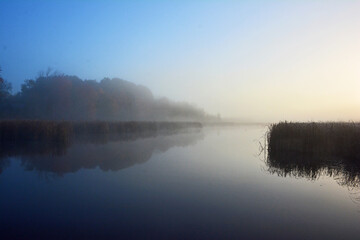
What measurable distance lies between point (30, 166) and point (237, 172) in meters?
9.22

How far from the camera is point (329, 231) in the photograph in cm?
548

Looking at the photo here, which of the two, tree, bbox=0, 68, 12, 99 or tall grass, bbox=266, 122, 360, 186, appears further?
tree, bbox=0, 68, 12, 99

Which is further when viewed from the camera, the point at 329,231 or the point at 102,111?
the point at 102,111

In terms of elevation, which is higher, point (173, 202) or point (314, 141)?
point (314, 141)

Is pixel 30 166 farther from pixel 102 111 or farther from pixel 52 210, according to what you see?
pixel 102 111

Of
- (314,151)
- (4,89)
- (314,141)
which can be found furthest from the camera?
(4,89)

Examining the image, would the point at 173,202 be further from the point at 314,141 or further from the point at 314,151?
the point at 314,141

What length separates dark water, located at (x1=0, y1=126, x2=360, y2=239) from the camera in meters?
5.36

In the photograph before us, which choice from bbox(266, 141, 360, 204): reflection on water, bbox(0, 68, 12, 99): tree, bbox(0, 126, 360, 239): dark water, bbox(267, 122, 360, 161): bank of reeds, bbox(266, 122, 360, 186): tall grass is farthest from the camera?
bbox(0, 68, 12, 99): tree

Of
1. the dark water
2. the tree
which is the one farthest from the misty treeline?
the dark water

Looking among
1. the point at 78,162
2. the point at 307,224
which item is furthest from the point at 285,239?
the point at 78,162

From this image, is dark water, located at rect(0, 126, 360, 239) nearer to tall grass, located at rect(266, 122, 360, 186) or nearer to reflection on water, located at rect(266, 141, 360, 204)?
reflection on water, located at rect(266, 141, 360, 204)

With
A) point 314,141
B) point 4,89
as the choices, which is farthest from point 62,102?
point 314,141

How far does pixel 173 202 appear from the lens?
7145 millimetres
